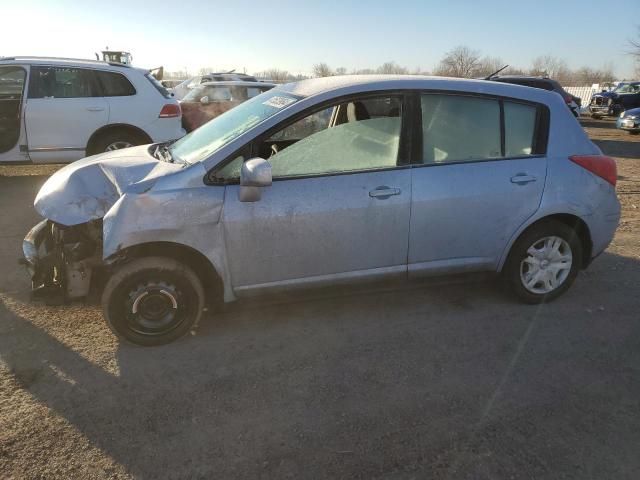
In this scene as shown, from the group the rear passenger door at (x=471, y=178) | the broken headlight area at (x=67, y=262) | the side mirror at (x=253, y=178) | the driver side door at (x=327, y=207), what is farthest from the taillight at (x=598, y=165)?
the broken headlight area at (x=67, y=262)

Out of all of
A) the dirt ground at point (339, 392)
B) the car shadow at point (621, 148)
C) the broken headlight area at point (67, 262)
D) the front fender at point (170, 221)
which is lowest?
the dirt ground at point (339, 392)

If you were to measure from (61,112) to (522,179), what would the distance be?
6725 millimetres

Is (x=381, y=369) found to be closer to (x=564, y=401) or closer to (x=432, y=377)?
(x=432, y=377)

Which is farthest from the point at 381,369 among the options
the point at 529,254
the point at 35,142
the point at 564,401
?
the point at 35,142

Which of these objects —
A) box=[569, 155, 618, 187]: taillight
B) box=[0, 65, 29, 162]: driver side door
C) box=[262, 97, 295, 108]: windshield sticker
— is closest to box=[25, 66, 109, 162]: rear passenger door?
box=[0, 65, 29, 162]: driver side door

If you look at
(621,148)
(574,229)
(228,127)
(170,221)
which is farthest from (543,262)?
(621,148)

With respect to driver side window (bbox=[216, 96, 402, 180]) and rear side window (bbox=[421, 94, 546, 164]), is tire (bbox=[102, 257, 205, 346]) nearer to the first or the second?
driver side window (bbox=[216, 96, 402, 180])

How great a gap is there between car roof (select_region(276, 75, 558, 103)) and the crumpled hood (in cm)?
114

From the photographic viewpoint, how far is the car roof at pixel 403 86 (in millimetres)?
3391

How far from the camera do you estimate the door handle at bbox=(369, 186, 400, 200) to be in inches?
130

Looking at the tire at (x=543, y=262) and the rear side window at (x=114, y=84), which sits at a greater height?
the rear side window at (x=114, y=84)

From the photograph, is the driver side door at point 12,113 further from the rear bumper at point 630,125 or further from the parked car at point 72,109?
the rear bumper at point 630,125

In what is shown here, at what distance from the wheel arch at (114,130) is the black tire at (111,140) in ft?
0.05

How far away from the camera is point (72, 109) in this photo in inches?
288
